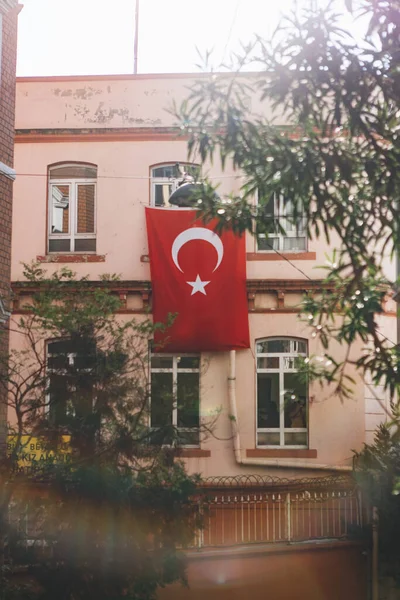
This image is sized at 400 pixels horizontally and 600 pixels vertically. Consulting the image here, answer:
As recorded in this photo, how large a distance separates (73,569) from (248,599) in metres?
4.91

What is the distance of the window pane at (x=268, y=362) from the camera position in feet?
64.3

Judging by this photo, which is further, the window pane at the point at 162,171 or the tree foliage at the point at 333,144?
the window pane at the point at 162,171

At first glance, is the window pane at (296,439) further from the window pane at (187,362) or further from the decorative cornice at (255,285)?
the decorative cornice at (255,285)

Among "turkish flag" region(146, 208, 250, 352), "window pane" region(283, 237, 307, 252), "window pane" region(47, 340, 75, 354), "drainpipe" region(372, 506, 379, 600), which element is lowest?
"drainpipe" region(372, 506, 379, 600)

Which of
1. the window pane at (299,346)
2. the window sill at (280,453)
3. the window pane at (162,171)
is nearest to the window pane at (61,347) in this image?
the window sill at (280,453)

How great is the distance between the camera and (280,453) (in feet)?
62.6

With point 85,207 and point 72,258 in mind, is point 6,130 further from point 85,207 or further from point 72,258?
point 85,207

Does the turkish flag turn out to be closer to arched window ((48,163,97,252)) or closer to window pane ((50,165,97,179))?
arched window ((48,163,97,252))

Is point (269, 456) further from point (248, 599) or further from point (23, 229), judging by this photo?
point (23, 229)

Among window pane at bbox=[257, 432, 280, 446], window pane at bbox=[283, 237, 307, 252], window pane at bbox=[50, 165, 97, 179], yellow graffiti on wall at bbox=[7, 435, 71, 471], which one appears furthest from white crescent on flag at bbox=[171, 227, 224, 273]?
yellow graffiti on wall at bbox=[7, 435, 71, 471]

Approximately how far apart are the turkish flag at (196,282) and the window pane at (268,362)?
25.4 inches

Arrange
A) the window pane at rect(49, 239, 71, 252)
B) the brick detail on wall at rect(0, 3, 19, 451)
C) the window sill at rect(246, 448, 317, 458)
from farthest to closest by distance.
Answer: the window pane at rect(49, 239, 71, 252)
the window sill at rect(246, 448, 317, 458)
the brick detail on wall at rect(0, 3, 19, 451)

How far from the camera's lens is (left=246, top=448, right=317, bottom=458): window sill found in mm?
19031

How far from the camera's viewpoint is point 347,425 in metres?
19.2
